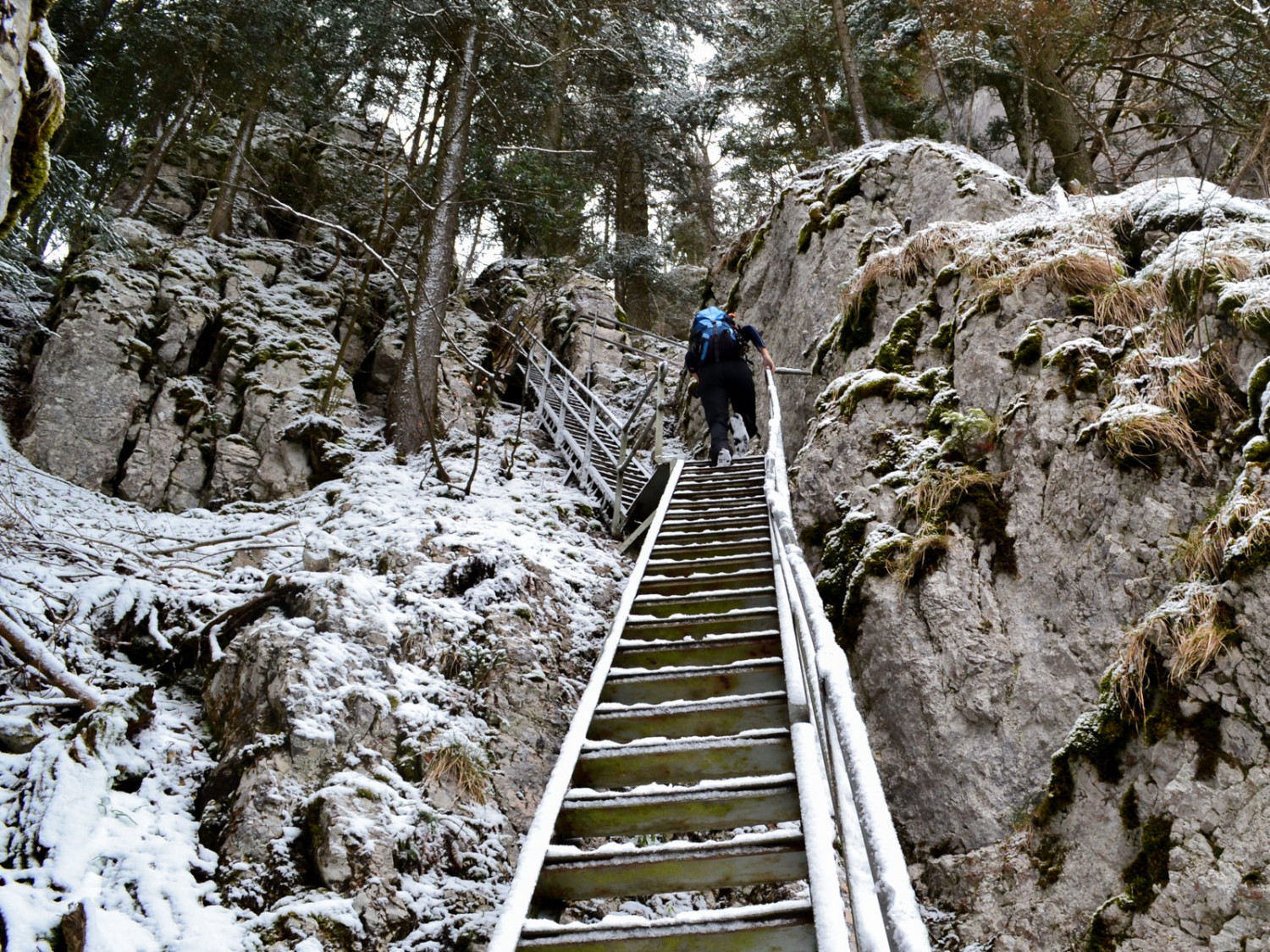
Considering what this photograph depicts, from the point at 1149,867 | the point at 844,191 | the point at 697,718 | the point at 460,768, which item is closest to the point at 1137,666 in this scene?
the point at 1149,867

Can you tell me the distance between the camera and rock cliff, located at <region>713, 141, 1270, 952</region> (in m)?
3.70

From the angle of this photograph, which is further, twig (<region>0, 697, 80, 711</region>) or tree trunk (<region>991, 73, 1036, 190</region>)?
tree trunk (<region>991, 73, 1036, 190</region>)

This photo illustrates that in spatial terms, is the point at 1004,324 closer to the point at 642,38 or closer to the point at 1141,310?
the point at 1141,310

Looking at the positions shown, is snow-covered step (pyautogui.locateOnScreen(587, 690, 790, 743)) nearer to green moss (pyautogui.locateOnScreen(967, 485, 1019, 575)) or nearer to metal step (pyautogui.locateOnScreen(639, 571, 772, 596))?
metal step (pyautogui.locateOnScreen(639, 571, 772, 596))

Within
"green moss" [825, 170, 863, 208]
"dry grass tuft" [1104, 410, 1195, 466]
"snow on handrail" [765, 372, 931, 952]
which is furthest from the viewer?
"green moss" [825, 170, 863, 208]

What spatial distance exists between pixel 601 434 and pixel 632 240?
358 inches

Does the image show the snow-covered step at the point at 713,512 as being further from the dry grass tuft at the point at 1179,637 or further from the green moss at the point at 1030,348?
the dry grass tuft at the point at 1179,637

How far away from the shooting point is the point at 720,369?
26.2 ft

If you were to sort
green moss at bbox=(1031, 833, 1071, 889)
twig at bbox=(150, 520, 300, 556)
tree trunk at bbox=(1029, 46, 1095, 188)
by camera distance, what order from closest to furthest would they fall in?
green moss at bbox=(1031, 833, 1071, 889), twig at bbox=(150, 520, 300, 556), tree trunk at bbox=(1029, 46, 1095, 188)

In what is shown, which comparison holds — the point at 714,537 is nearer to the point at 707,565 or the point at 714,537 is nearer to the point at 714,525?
the point at 714,525

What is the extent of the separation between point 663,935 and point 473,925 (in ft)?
7.26

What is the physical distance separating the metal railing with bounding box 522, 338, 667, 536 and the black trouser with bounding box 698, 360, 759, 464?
0.86 m

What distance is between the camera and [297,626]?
5.38 metres

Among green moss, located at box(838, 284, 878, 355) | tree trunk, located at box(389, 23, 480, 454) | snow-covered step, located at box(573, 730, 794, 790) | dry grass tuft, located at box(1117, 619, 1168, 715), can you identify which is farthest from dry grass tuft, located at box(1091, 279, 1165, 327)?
tree trunk, located at box(389, 23, 480, 454)
